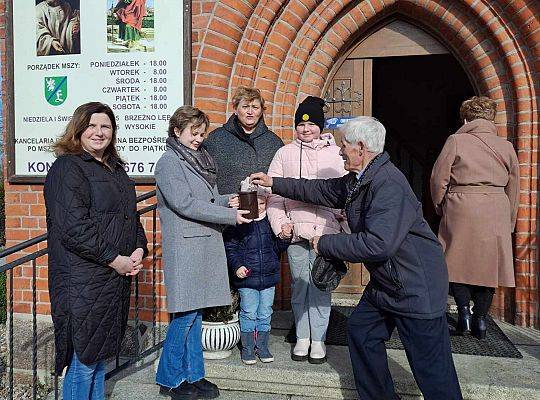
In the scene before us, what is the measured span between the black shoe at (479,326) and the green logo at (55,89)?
3972 millimetres

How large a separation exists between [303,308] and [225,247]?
64 cm

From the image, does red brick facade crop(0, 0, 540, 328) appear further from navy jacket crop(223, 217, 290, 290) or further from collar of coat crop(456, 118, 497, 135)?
navy jacket crop(223, 217, 290, 290)

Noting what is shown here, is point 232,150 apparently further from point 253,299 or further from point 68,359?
point 68,359

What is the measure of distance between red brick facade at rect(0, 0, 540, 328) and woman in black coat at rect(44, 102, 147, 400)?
209 cm

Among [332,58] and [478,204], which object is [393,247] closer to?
[478,204]

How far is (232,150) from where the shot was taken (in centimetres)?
355

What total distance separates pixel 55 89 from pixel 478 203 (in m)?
3.77

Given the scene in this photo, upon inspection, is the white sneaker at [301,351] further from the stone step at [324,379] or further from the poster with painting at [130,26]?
the poster with painting at [130,26]

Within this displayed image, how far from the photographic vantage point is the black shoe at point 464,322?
420 centimetres

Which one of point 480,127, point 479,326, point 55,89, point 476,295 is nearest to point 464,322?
point 479,326

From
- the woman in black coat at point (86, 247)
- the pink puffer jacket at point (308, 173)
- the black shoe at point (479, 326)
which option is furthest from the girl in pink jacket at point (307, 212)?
the black shoe at point (479, 326)

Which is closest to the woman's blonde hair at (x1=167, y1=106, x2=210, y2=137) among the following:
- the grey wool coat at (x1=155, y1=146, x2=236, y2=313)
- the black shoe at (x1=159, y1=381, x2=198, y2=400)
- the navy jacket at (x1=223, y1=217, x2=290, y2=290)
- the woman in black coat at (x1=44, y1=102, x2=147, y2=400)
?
the grey wool coat at (x1=155, y1=146, x2=236, y2=313)

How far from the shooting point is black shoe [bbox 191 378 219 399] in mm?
3324

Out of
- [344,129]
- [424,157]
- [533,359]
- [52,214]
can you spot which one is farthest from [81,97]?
[424,157]
